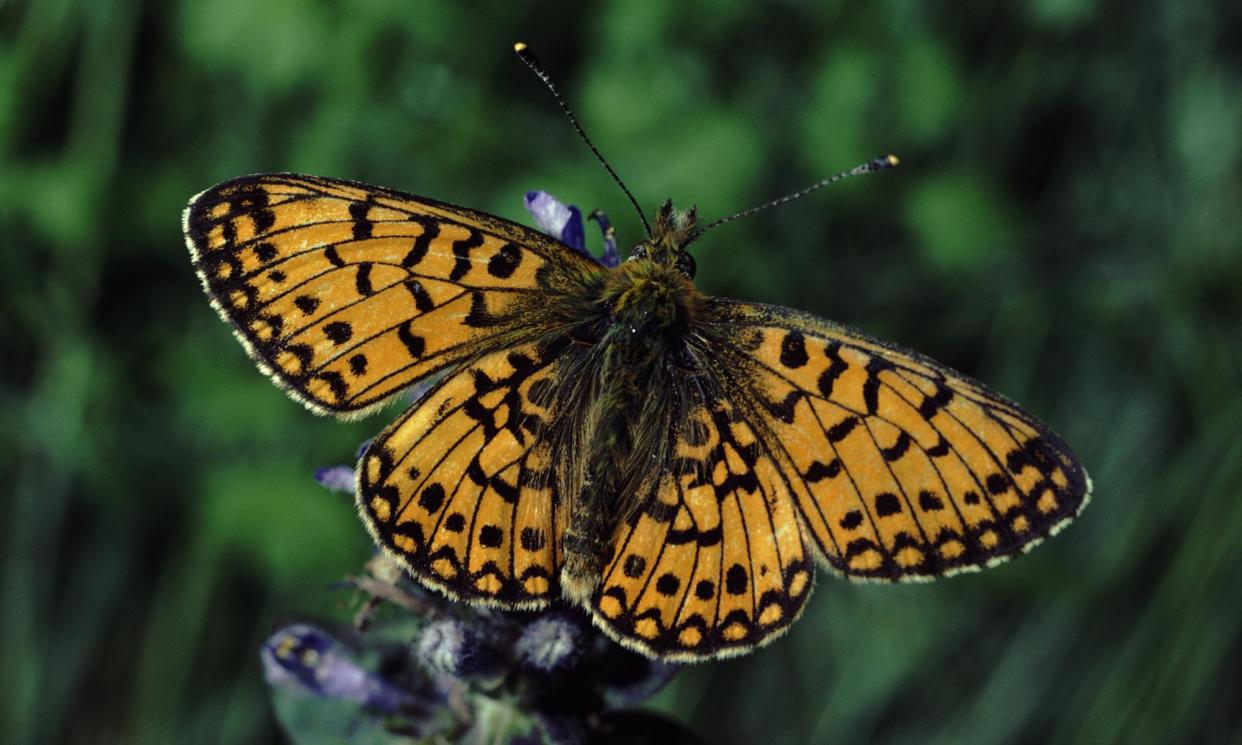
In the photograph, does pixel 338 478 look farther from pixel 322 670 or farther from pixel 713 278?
pixel 713 278

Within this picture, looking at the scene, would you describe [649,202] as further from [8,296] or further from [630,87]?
[8,296]

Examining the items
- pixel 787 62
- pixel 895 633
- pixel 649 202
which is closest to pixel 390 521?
pixel 649 202

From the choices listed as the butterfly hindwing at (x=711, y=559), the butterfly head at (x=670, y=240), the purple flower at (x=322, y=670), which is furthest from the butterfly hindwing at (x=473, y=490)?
the purple flower at (x=322, y=670)

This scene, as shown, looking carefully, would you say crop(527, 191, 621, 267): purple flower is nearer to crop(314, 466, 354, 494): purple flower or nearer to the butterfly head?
the butterfly head

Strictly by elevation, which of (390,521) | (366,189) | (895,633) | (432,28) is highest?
(432,28)

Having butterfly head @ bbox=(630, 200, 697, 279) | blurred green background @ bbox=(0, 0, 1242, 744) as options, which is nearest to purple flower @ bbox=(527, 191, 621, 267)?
butterfly head @ bbox=(630, 200, 697, 279)

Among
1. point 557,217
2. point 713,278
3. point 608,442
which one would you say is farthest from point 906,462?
point 713,278

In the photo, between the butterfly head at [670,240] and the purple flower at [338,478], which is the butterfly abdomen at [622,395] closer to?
the butterfly head at [670,240]
